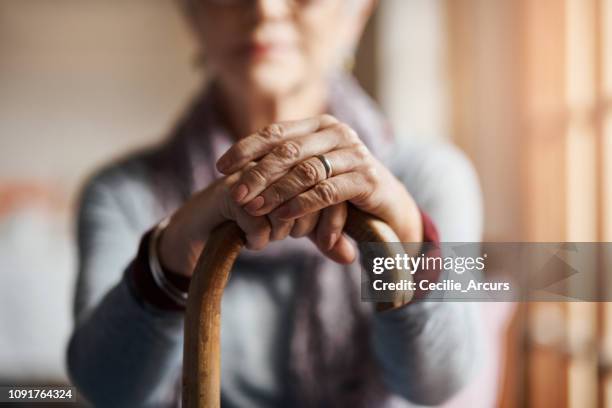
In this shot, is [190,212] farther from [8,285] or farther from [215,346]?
[8,285]

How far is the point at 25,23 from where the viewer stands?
1.11 m

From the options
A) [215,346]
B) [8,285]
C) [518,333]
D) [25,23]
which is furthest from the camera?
[25,23]

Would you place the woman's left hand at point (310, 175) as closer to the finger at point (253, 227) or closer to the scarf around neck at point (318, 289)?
the finger at point (253, 227)

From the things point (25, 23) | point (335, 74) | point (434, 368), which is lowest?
point (434, 368)

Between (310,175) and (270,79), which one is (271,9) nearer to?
(270,79)

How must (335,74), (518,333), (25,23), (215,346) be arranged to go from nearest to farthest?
1. (215,346)
2. (335,74)
3. (518,333)
4. (25,23)

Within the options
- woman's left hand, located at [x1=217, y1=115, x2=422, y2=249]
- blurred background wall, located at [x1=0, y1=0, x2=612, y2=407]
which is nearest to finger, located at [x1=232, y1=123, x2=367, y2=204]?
woman's left hand, located at [x1=217, y1=115, x2=422, y2=249]

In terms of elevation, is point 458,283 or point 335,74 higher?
point 335,74

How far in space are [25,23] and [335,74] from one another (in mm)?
895

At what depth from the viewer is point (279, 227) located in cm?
23

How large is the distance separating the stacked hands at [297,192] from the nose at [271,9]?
0.15 m

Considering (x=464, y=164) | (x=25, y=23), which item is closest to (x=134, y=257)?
(x=464, y=164)

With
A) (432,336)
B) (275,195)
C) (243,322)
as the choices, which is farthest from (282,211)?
(243,322)

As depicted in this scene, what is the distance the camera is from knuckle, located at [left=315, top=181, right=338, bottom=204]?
0.22m
